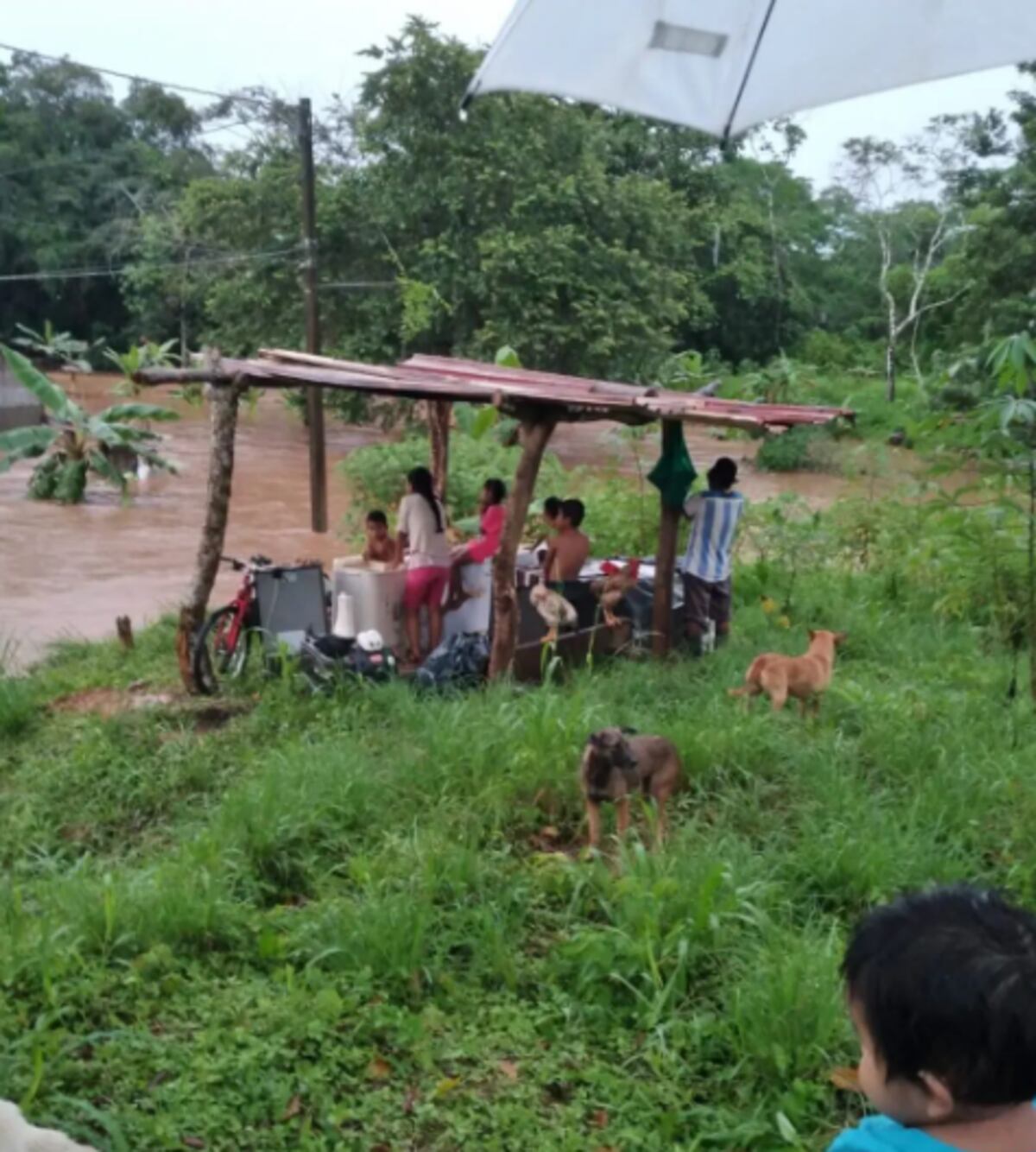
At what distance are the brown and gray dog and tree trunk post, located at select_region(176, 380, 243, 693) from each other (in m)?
3.23

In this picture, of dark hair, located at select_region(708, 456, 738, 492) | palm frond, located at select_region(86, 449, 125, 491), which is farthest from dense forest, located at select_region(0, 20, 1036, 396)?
dark hair, located at select_region(708, 456, 738, 492)

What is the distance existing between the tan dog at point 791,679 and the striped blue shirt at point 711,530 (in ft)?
5.04

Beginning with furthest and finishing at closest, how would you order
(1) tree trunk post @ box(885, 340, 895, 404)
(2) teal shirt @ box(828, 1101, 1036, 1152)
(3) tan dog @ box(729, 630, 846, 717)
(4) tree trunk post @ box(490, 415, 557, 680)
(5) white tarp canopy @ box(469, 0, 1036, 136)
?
1. (1) tree trunk post @ box(885, 340, 895, 404)
2. (4) tree trunk post @ box(490, 415, 557, 680)
3. (3) tan dog @ box(729, 630, 846, 717)
4. (5) white tarp canopy @ box(469, 0, 1036, 136)
5. (2) teal shirt @ box(828, 1101, 1036, 1152)

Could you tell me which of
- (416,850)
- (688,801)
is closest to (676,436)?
(688,801)

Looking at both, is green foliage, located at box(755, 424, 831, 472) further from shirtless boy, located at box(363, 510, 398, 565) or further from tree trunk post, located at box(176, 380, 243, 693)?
tree trunk post, located at box(176, 380, 243, 693)

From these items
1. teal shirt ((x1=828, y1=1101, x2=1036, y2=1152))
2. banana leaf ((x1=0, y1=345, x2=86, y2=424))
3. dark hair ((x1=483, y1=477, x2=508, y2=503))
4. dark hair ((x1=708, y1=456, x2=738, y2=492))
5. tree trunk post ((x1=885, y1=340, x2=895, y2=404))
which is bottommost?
teal shirt ((x1=828, y1=1101, x2=1036, y2=1152))

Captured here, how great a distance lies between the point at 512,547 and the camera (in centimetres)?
676

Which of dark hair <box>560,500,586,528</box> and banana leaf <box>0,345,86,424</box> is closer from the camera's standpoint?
dark hair <box>560,500,586,528</box>

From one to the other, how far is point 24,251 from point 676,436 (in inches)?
1346

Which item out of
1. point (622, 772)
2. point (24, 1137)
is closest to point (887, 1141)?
point (24, 1137)

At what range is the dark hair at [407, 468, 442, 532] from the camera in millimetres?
7531

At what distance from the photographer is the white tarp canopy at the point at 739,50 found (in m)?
2.41

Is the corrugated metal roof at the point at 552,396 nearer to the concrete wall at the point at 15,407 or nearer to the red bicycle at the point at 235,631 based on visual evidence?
the red bicycle at the point at 235,631

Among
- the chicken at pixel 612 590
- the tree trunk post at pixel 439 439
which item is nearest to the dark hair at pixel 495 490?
the chicken at pixel 612 590
